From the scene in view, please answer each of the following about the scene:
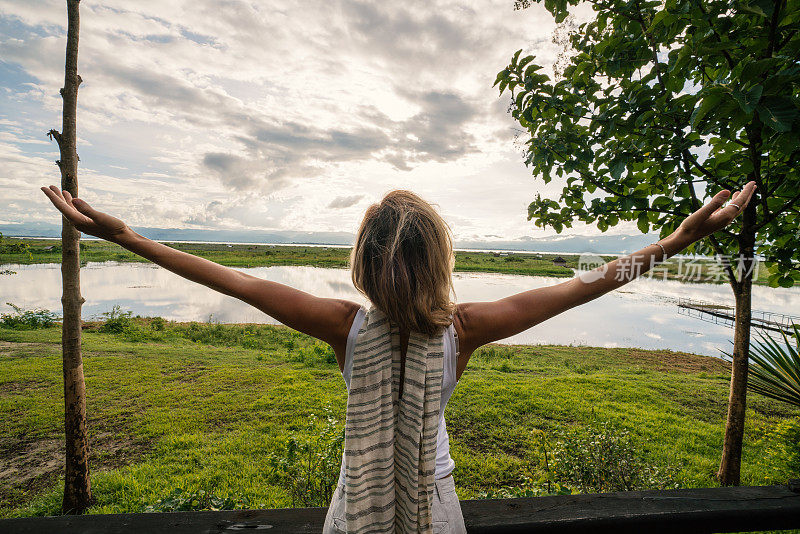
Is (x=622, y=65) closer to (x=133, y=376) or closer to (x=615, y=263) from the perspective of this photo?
(x=615, y=263)

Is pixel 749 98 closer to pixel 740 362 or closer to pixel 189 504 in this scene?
pixel 740 362

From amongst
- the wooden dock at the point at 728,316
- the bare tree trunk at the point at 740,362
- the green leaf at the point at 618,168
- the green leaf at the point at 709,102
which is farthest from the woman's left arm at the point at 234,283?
the wooden dock at the point at 728,316

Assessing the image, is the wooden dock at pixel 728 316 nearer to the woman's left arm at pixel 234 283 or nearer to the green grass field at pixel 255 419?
the green grass field at pixel 255 419

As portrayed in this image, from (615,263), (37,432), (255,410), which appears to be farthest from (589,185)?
(37,432)

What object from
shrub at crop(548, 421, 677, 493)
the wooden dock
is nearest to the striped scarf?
shrub at crop(548, 421, 677, 493)

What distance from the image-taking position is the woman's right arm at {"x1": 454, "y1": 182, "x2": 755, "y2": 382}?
134 cm

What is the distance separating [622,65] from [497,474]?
4430 millimetres

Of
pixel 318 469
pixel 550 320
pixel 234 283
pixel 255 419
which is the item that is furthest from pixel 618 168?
pixel 550 320

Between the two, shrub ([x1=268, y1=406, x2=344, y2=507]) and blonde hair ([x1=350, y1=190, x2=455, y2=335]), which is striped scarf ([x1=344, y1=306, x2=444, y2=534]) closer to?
blonde hair ([x1=350, y1=190, x2=455, y2=335])

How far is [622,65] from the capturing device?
2.90 metres

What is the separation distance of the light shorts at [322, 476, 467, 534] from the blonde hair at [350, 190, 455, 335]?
2.13 feet

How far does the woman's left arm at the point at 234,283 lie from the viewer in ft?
4.08

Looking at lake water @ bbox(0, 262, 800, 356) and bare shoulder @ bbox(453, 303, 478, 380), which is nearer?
bare shoulder @ bbox(453, 303, 478, 380)

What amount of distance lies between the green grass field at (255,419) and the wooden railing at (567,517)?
1.56 metres
